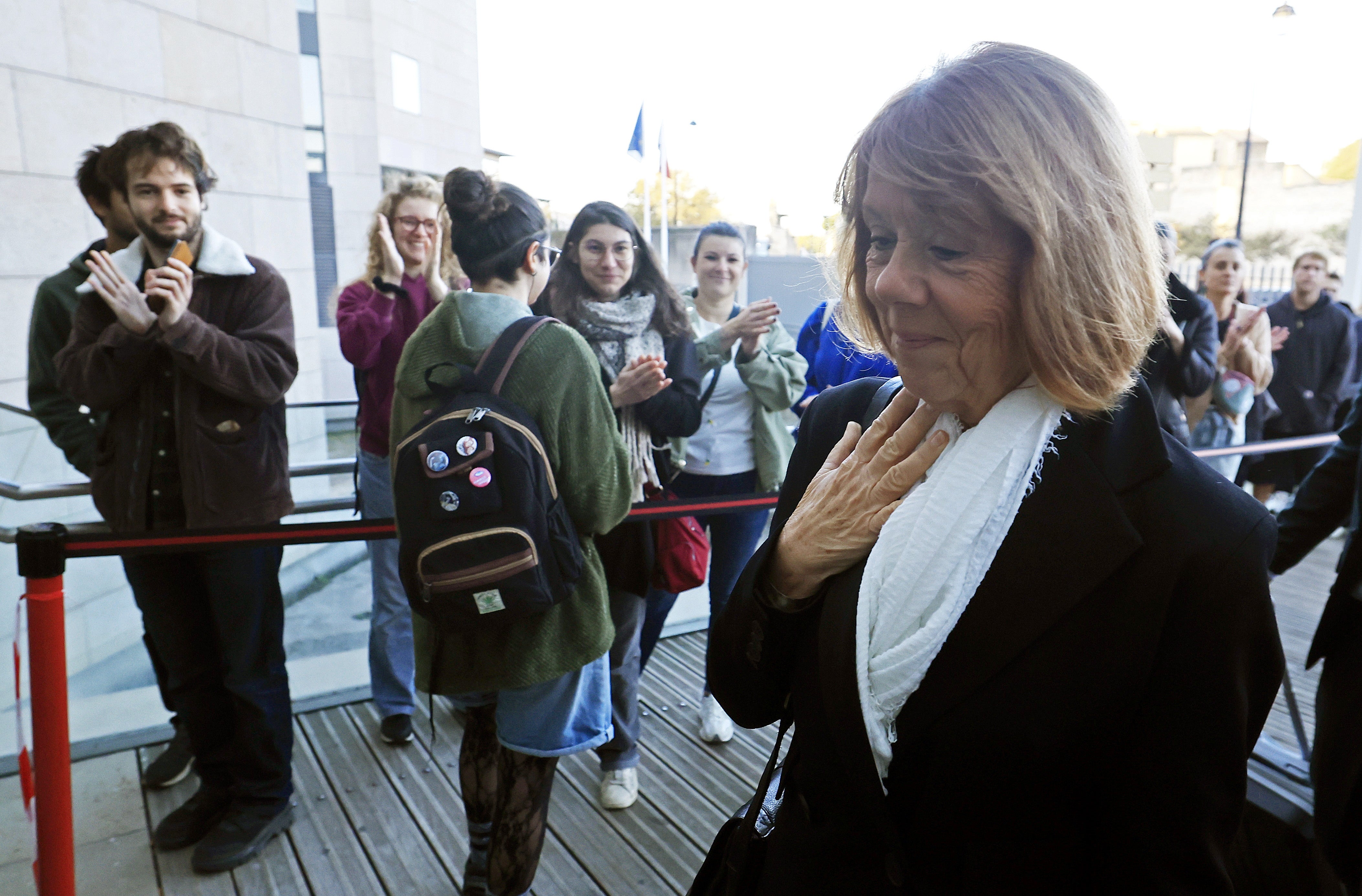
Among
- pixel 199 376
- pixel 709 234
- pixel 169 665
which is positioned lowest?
pixel 169 665

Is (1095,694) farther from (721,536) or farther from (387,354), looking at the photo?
(387,354)

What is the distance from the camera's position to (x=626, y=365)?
318 centimetres

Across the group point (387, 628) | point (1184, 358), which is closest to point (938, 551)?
point (387, 628)

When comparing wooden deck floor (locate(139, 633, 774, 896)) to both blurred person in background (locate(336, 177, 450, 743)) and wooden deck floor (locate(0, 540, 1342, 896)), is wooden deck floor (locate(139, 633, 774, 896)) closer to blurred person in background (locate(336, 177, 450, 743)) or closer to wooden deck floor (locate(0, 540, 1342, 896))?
wooden deck floor (locate(0, 540, 1342, 896))

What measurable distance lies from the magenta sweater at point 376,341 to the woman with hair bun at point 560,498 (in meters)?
1.20

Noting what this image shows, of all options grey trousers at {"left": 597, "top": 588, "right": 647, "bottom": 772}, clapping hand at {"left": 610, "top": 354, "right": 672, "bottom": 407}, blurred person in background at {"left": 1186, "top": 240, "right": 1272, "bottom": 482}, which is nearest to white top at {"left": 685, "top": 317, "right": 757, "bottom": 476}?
clapping hand at {"left": 610, "top": 354, "right": 672, "bottom": 407}

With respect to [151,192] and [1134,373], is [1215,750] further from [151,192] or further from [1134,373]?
[151,192]

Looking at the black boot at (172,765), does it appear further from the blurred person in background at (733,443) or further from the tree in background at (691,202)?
the tree in background at (691,202)

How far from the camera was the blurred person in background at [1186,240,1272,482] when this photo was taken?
4660mm

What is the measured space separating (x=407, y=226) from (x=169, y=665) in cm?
197

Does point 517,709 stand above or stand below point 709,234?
below

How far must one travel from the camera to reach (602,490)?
7.30 ft

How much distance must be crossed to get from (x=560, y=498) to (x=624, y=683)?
1316 millimetres

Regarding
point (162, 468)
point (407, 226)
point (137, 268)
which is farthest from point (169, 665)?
point (407, 226)
